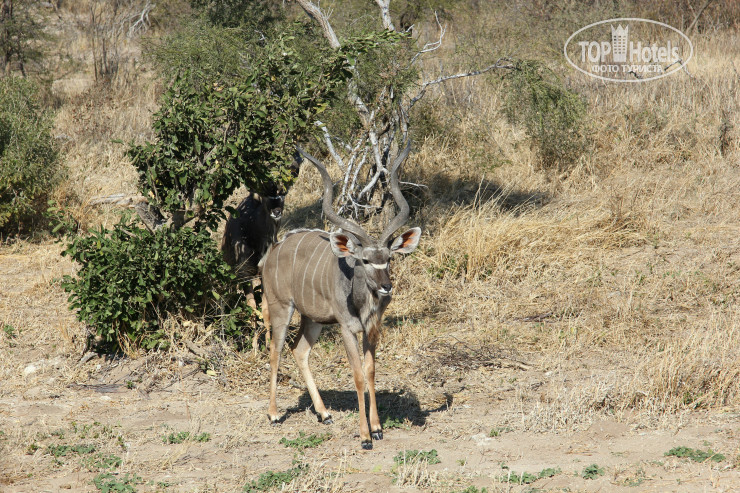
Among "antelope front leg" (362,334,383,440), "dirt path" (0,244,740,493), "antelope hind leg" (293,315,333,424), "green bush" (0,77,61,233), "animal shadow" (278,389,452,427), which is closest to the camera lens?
"dirt path" (0,244,740,493)

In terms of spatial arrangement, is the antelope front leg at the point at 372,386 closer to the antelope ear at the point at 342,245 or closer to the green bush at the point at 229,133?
the antelope ear at the point at 342,245

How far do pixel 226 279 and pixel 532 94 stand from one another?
4153mm

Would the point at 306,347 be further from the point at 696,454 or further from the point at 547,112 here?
the point at 547,112

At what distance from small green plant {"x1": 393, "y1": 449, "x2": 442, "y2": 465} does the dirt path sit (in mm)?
19

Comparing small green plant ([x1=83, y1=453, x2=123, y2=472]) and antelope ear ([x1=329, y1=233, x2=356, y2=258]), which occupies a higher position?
antelope ear ([x1=329, y1=233, x2=356, y2=258])

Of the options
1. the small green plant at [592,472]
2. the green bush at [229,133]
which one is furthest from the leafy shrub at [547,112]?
the small green plant at [592,472]

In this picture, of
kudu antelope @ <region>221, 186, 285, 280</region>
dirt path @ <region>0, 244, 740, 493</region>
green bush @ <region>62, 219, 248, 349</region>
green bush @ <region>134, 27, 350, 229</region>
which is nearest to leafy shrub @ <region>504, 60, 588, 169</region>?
green bush @ <region>134, 27, 350, 229</region>

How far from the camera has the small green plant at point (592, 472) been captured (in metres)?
4.40

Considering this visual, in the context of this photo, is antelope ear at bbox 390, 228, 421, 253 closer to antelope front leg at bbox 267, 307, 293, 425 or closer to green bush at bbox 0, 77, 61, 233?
antelope front leg at bbox 267, 307, 293, 425

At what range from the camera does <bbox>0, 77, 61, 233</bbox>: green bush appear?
9438mm

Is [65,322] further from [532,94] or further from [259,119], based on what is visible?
[532,94]

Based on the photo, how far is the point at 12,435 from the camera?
5.21 metres

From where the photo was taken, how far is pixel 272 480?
453cm

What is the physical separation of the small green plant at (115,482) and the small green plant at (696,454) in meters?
3.13
